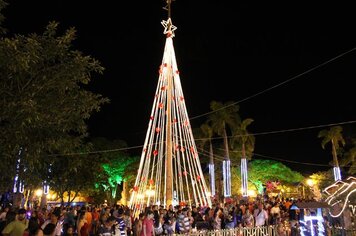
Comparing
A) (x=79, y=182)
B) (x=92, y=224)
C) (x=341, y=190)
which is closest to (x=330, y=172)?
(x=79, y=182)

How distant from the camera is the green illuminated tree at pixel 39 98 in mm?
7008

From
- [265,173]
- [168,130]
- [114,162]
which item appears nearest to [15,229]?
[168,130]

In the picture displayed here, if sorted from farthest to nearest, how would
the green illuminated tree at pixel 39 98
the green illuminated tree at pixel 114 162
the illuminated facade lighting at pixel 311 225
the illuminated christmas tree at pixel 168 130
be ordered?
the green illuminated tree at pixel 114 162 < the illuminated christmas tree at pixel 168 130 < the illuminated facade lighting at pixel 311 225 < the green illuminated tree at pixel 39 98

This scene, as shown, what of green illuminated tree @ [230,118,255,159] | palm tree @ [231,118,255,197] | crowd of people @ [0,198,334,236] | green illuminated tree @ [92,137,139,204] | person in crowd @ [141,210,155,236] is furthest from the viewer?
green illuminated tree @ [92,137,139,204]

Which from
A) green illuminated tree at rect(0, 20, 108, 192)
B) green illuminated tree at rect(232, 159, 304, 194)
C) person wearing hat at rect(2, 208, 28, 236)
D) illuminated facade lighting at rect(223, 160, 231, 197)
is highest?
green illuminated tree at rect(232, 159, 304, 194)

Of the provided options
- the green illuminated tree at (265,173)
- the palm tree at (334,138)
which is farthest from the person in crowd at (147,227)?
the green illuminated tree at (265,173)

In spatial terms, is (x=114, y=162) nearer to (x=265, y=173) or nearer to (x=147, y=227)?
(x=265, y=173)

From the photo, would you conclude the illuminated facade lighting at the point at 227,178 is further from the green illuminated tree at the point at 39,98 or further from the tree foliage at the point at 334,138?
the green illuminated tree at the point at 39,98

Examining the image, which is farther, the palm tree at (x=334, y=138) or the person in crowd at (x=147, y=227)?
the palm tree at (x=334, y=138)

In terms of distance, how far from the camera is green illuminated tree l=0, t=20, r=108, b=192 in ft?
23.0

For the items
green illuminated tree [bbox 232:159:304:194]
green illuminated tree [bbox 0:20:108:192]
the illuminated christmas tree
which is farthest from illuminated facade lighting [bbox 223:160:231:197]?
green illuminated tree [bbox 0:20:108:192]

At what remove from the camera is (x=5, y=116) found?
7000mm

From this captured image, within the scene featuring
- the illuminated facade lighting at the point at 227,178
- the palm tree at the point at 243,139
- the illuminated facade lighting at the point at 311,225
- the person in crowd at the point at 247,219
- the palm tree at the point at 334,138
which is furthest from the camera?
the palm tree at the point at 334,138

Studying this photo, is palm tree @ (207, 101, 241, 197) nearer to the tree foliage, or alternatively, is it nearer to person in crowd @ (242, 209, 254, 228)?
the tree foliage
